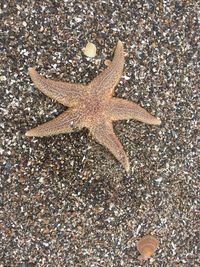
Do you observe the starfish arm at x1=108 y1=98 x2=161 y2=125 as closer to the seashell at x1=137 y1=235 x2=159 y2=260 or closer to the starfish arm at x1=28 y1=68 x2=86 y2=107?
the starfish arm at x1=28 y1=68 x2=86 y2=107

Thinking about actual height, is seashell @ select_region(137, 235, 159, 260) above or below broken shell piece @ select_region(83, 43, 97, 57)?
below

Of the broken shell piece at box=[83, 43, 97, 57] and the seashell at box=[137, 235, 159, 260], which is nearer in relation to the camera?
the broken shell piece at box=[83, 43, 97, 57]

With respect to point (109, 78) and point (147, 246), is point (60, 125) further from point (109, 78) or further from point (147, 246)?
point (147, 246)

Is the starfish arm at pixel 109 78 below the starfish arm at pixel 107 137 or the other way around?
the other way around

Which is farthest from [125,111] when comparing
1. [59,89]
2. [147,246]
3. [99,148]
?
[147,246]

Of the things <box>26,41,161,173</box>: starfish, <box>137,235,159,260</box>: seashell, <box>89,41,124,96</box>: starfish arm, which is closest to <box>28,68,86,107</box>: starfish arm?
<box>26,41,161,173</box>: starfish

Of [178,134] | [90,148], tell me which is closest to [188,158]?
[178,134]

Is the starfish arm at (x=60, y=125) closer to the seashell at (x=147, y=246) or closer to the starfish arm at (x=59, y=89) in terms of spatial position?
the starfish arm at (x=59, y=89)

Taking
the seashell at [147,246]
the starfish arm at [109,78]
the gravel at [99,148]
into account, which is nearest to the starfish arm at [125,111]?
the starfish arm at [109,78]
